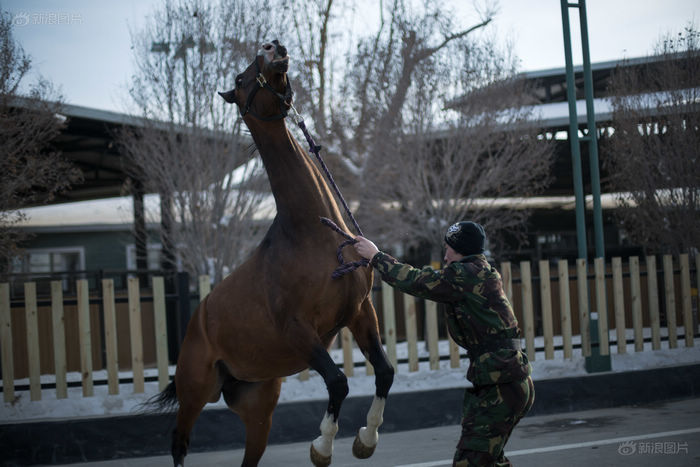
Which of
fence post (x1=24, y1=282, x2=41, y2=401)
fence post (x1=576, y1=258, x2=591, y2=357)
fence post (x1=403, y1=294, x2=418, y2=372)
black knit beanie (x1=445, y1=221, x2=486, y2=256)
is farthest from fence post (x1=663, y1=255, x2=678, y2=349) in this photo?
fence post (x1=24, y1=282, x2=41, y2=401)

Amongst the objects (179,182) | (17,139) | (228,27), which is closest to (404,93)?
(228,27)

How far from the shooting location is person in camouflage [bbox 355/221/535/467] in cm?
342

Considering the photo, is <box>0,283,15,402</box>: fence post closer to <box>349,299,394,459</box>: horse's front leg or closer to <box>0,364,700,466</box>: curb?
<box>0,364,700,466</box>: curb

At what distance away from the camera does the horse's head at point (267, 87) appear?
366cm

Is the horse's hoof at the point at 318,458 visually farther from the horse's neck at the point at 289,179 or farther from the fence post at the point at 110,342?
the fence post at the point at 110,342

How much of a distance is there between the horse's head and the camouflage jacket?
1195 mm

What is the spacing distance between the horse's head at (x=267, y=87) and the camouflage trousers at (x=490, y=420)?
6.38ft

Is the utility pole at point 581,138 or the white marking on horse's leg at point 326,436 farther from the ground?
the utility pole at point 581,138

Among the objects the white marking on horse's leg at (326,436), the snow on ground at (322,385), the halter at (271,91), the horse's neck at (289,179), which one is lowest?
the snow on ground at (322,385)

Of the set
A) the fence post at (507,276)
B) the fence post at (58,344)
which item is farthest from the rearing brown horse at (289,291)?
the fence post at (507,276)

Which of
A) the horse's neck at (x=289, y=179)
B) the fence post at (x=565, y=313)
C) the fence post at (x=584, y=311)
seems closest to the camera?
the horse's neck at (x=289, y=179)

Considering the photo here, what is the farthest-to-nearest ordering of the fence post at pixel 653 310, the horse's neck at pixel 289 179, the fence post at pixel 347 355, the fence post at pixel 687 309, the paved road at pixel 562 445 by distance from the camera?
the fence post at pixel 687 309
the fence post at pixel 653 310
the fence post at pixel 347 355
the paved road at pixel 562 445
the horse's neck at pixel 289 179

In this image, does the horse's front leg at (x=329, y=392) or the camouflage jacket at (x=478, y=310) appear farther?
the horse's front leg at (x=329, y=392)

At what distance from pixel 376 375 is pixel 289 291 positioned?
720 millimetres
